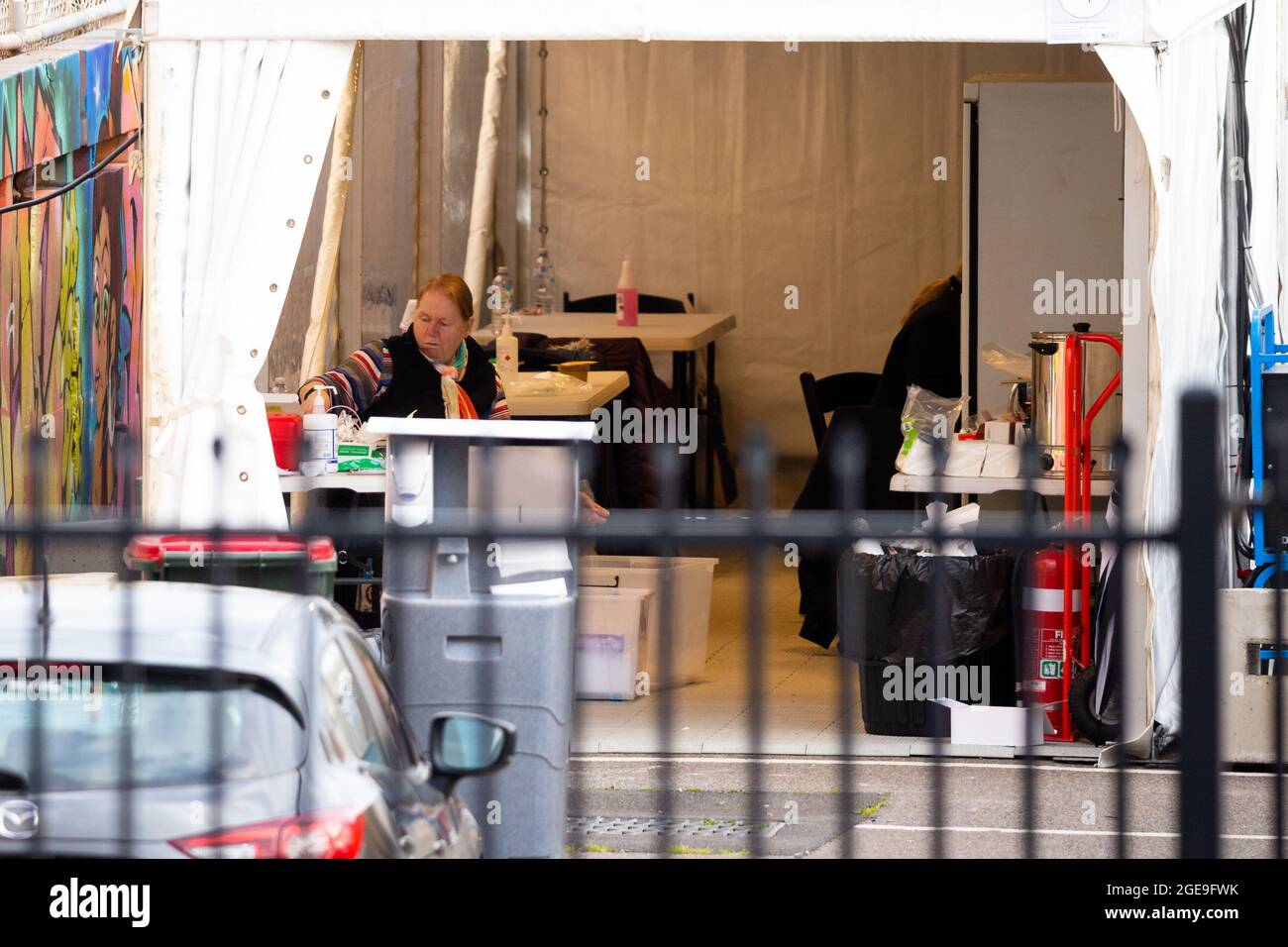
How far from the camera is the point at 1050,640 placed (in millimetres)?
7164

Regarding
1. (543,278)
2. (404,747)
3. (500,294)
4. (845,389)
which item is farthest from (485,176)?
(404,747)

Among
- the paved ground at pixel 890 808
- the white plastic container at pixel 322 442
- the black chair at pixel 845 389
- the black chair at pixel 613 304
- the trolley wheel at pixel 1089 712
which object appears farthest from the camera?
the black chair at pixel 613 304

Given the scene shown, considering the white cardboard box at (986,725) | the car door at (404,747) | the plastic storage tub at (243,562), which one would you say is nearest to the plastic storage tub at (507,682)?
the plastic storage tub at (243,562)

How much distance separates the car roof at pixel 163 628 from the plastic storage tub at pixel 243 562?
1798 mm

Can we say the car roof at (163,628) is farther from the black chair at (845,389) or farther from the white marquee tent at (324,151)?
the black chair at (845,389)

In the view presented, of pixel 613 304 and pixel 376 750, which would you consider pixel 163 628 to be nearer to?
pixel 376 750

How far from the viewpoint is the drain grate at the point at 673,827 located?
6000 mm

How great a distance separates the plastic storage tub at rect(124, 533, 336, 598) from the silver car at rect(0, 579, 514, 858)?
1.96 meters

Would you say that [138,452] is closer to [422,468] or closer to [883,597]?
[422,468]

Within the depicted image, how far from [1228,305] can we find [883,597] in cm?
161

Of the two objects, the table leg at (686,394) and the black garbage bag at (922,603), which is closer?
the black garbage bag at (922,603)

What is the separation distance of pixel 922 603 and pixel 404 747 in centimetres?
395

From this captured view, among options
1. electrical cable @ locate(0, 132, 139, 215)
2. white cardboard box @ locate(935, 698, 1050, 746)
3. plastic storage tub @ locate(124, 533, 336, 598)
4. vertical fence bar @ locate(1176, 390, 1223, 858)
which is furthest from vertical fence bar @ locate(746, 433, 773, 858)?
electrical cable @ locate(0, 132, 139, 215)
